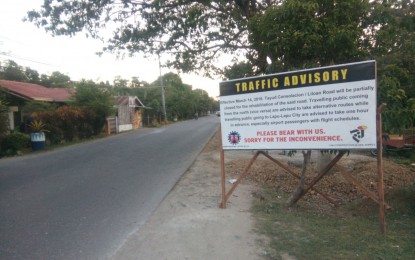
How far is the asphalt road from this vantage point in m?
5.18

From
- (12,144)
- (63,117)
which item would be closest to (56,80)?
(63,117)

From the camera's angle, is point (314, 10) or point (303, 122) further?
point (314, 10)

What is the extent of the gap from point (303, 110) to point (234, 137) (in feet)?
4.60

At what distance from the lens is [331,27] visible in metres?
6.55

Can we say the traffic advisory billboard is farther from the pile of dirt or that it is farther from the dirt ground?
the pile of dirt

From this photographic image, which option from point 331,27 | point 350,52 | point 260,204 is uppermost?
point 331,27

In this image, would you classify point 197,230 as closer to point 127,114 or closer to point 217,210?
point 217,210

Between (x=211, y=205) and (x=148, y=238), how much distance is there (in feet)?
6.84

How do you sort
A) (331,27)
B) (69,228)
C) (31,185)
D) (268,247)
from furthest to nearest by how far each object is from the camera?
(31,185) < (331,27) < (69,228) < (268,247)

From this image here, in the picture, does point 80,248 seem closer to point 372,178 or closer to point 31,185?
point 31,185

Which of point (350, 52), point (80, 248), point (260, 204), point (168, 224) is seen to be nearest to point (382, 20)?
point (350, 52)

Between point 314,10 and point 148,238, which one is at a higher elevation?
point 314,10

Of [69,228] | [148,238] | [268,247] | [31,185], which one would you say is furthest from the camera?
[31,185]

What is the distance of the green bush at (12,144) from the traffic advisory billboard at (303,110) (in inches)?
520
